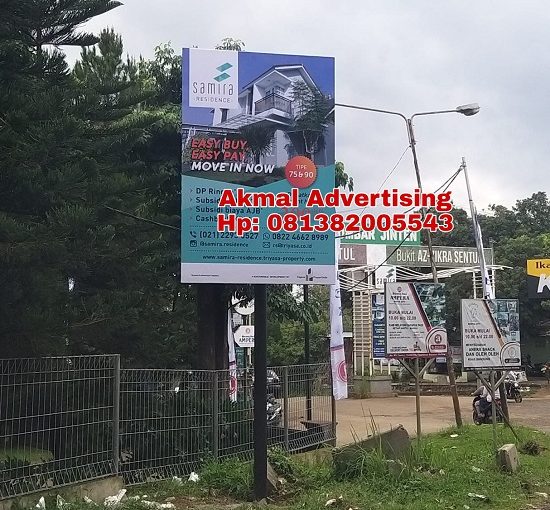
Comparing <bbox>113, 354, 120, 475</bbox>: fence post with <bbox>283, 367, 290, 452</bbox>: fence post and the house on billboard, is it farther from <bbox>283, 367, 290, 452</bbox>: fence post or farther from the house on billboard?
<bbox>283, 367, 290, 452</bbox>: fence post

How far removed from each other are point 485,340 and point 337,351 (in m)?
2.46

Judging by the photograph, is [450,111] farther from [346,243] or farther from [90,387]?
[346,243]

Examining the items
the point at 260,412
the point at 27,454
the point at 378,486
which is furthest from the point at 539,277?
the point at 27,454

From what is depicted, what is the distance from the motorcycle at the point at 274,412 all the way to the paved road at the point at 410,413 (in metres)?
3.28

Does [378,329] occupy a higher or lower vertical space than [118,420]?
higher

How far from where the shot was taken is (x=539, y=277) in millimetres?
31234

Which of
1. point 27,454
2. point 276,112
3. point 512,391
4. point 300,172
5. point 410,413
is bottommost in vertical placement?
point 410,413

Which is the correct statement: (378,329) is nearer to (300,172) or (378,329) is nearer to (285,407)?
(285,407)

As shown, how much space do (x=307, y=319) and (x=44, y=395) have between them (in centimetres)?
716

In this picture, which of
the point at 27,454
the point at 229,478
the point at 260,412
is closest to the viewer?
the point at 27,454

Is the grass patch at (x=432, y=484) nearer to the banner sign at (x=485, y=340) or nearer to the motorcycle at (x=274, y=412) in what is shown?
the banner sign at (x=485, y=340)

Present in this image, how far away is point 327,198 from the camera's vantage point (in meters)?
7.66

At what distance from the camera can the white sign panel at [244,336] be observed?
18.6 metres

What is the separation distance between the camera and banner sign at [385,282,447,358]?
11.5 meters
